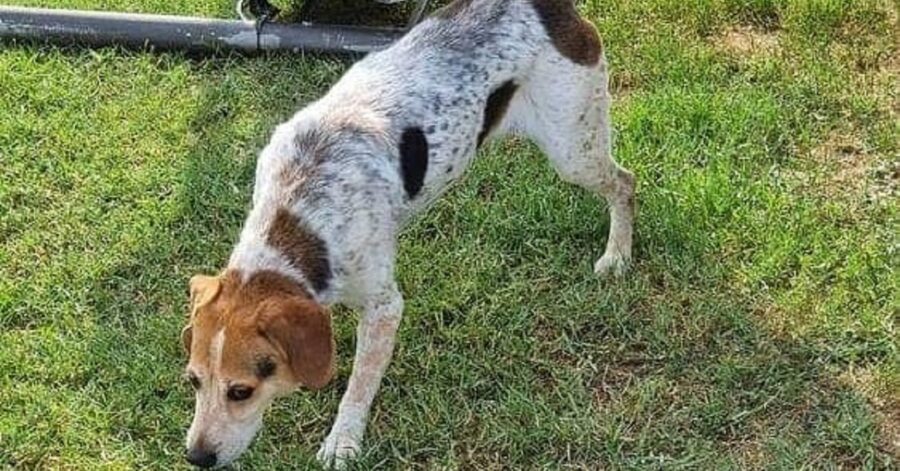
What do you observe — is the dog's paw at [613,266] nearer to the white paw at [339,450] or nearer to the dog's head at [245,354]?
the white paw at [339,450]

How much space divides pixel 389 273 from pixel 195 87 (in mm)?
2602

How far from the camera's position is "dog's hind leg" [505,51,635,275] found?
4582mm

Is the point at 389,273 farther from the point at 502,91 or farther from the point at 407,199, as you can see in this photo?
the point at 502,91

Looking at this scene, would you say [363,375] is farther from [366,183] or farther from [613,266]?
[613,266]

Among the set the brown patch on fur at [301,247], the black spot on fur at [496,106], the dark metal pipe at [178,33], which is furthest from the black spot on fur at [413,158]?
the dark metal pipe at [178,33]

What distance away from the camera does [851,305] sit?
4.81m

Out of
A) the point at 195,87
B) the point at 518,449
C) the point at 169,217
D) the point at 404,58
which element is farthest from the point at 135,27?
the point at 518,449

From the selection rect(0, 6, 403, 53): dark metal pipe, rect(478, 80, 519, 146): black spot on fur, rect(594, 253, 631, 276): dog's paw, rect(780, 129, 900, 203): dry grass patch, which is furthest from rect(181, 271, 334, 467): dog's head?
rect(0, 6, 403, 53): dark metal pipe

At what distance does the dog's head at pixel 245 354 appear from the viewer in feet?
11.9

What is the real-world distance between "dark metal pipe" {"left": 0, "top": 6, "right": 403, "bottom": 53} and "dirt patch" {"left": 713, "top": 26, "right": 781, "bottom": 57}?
1639 millimetres

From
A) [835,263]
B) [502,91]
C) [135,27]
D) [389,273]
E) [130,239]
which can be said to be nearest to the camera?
[389,273]

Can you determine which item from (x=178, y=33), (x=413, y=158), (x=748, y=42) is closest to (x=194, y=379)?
(x=413, y=158)

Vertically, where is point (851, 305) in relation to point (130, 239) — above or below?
above

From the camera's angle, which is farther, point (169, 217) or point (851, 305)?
point (169, 217)
